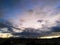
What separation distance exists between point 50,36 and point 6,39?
6.85 m

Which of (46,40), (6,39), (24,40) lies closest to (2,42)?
(6,39)

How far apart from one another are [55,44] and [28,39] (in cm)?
425

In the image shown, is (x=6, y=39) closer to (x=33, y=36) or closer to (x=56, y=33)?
(x=33, y=36)

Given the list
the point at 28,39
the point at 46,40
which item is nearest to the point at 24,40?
the point at 28,39

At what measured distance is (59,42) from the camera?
40.1 meters

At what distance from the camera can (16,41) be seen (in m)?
→ 40.3

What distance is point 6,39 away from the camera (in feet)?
133

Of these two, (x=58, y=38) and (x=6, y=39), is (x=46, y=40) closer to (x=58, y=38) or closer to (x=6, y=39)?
(x=58, y=38)

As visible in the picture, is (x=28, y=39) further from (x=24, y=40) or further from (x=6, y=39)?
(x=6, y=39)

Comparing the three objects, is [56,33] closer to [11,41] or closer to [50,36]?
[50,36]

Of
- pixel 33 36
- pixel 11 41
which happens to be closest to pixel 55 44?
pixel 33 36

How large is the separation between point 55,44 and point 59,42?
689 mm

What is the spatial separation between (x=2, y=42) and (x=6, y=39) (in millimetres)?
867

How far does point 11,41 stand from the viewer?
40.0 meters
